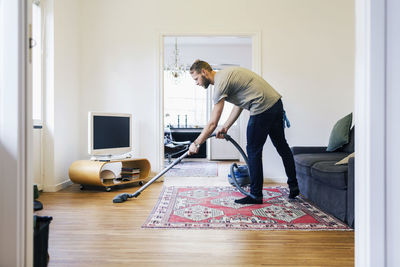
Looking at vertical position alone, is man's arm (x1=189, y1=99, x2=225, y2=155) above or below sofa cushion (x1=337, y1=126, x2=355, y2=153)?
above

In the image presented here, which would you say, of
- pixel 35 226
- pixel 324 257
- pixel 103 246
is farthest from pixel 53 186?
pixel 324 257

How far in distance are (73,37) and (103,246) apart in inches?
112

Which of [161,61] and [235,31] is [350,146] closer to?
[235,31]

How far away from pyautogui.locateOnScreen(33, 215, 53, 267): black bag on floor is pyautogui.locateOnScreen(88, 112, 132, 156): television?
2110 millimetres

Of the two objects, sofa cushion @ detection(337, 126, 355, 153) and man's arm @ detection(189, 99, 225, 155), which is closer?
man's arm @ detection(189, 99, 225, 155)

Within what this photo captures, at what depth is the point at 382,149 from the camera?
101 cm

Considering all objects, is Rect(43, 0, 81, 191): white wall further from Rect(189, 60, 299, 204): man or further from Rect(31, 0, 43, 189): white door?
Rect(189, 60, 299, 204): man

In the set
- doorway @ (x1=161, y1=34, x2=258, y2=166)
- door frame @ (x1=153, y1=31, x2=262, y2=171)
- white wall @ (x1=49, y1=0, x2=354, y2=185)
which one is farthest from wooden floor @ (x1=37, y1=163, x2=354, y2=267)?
doorway @ (x1=161, y1=34, x2=258, y2=166)

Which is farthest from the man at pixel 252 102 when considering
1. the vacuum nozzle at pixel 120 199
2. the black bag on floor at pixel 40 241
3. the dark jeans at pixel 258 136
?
the black bag on floor at pixel 40 241

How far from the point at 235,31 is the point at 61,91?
7.09 feet

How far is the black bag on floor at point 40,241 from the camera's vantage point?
45.9 inches

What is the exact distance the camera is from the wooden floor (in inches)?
57.8

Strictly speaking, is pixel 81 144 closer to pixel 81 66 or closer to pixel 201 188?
pixel 81 66

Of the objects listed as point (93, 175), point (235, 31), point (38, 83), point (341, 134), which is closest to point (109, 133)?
point (93, 175)
